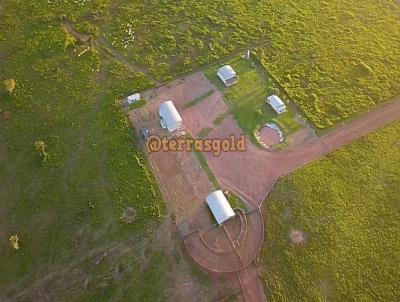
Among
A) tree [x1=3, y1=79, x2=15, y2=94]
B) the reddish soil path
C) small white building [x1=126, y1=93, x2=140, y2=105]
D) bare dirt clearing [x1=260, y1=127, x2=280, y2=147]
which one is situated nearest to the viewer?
the reddish soil path

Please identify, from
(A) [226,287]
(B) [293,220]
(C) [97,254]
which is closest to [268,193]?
(B) [293,220]

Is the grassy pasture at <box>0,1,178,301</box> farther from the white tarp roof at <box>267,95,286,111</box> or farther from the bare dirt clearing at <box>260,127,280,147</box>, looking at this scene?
the white tarp roof at <box>267,95,286,111</box>

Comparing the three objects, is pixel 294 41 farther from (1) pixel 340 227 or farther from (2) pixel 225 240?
(2) pixel 225 240

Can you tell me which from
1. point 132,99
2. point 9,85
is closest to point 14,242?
point 132,99

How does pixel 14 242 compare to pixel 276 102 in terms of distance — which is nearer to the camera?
pixel 14 242

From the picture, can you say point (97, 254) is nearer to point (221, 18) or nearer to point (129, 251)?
point (129, 251)

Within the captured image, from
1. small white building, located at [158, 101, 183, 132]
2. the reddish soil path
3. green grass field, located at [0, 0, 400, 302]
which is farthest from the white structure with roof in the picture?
small white building, located at [158, 101, 183, 132]

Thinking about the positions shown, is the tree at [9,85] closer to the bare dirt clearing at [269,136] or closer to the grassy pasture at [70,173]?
the grassy pasture at [70,173]
